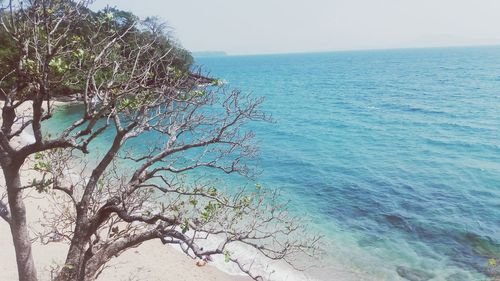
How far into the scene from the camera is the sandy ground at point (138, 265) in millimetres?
15906

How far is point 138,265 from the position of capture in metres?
17.0

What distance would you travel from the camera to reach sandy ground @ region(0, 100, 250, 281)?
15.9m

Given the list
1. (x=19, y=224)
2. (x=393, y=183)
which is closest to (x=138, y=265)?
(x=19, y=224)

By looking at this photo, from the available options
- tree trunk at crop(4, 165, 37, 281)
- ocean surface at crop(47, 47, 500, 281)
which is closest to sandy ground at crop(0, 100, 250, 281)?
ocean surface at crop(47, 47, 500, 281)

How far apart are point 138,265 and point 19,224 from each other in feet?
27.0

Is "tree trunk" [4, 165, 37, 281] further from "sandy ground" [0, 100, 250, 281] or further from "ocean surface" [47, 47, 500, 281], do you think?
"ocean surface" [47, 47, 500, 281]

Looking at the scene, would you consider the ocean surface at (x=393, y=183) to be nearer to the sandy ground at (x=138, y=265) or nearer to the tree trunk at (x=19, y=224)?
the sandy ground at (x=138, y=265)

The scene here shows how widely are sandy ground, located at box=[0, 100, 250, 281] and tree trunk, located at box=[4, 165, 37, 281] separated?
5.71 m

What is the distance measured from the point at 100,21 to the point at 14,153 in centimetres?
355

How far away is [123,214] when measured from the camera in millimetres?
8945

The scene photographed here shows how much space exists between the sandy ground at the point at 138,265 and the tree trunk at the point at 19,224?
5709mm

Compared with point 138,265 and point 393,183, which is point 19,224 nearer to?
point 138,265

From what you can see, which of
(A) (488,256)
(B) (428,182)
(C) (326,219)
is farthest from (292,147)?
(A) (488,256)

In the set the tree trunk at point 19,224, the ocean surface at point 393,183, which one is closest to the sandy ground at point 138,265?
the ocean surface at point 393,183
